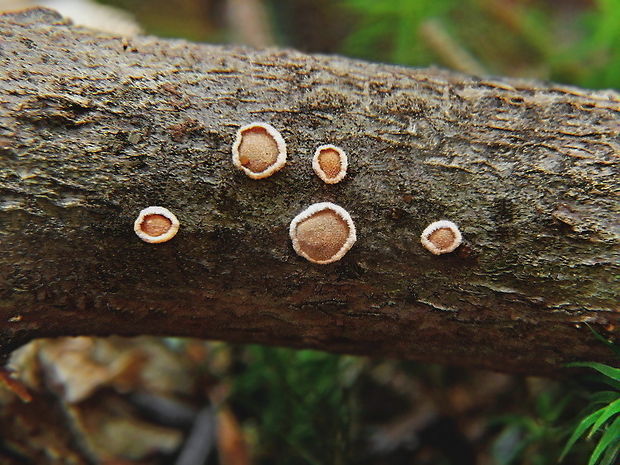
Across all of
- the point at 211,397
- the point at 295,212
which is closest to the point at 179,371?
the point at 211,397

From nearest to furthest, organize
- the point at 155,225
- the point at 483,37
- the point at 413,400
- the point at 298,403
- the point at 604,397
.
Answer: the point at 155,225
the point at 604,397
the point at 298,403
the point at 413,400
the point at 483,37

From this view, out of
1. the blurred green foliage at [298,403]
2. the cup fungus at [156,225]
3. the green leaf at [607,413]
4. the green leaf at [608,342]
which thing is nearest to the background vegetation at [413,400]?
the blurred green foliage at [298,403]

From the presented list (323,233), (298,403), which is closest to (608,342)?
(323,233)

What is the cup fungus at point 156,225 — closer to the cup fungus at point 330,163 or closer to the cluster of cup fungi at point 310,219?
the cluster of cup fungi at point 310,219

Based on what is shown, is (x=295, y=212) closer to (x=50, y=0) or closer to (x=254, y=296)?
(x=254, y=296)

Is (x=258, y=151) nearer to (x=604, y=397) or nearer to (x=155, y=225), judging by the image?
(x=155, y=225)

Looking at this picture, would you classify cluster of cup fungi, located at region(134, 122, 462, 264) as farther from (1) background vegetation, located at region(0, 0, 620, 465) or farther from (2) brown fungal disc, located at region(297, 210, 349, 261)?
(1) background vegetation, located at region(0, 0, 620, 465)
